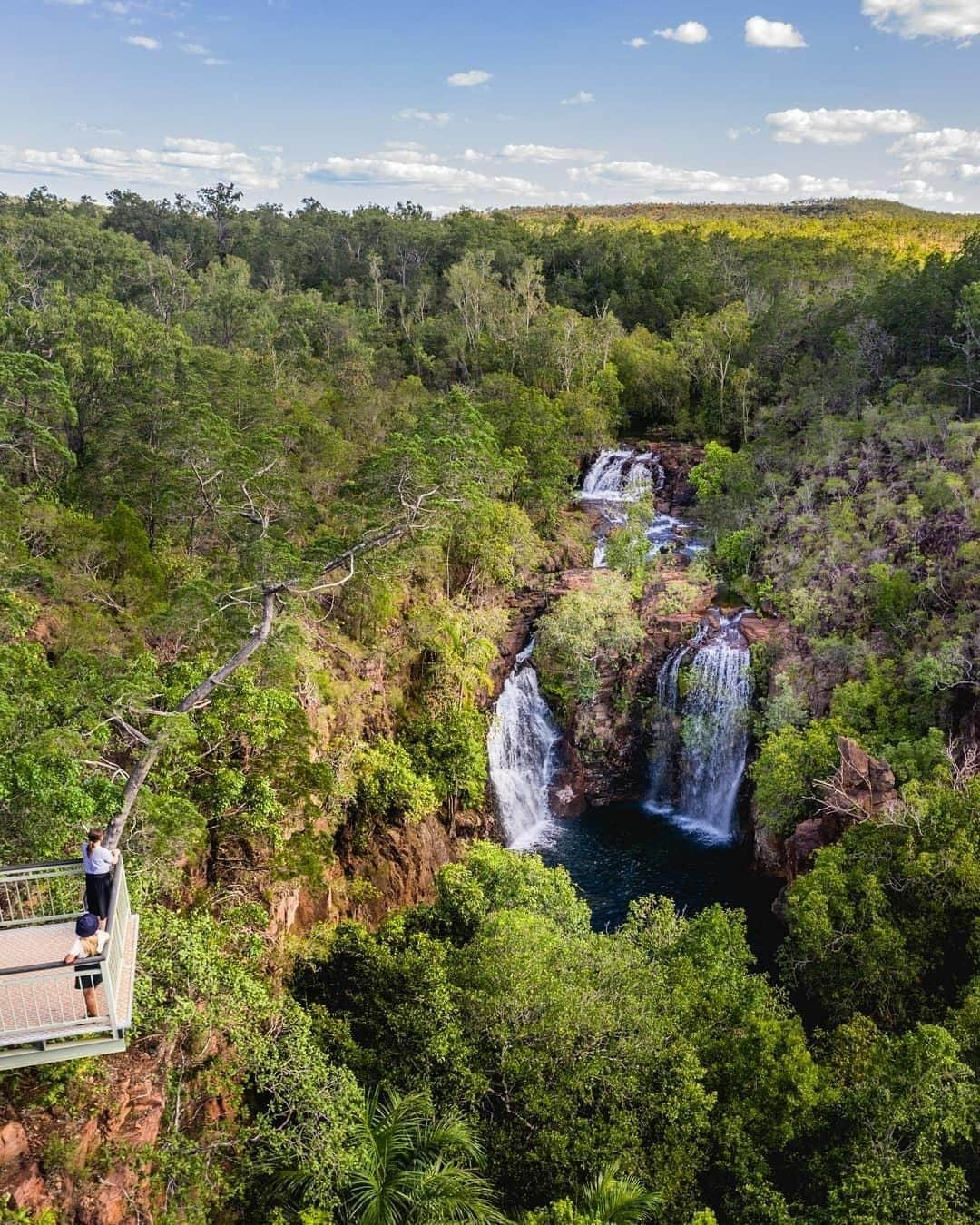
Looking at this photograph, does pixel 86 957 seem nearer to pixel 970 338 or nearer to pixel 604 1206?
pixel 604 1206

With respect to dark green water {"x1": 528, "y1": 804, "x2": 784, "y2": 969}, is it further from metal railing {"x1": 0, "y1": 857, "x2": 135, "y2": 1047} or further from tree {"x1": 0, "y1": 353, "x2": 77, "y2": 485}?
tree {"x1": 0, "y1": 353, "x2": 77, "y2": 485}

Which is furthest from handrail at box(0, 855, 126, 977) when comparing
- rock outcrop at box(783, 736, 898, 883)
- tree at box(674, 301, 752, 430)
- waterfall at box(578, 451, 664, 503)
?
tree at box(674, 301, 752, 430)

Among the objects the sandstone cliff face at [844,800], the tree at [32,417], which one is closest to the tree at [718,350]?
the sandstone cliff face at [844,800]

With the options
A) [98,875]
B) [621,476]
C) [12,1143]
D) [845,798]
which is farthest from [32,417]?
[621,476]

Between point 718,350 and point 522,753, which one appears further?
point 718,350

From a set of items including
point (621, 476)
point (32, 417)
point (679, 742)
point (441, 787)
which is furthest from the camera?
point (621, 476)

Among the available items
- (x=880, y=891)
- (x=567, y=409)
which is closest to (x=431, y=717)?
(x=880, y=891)

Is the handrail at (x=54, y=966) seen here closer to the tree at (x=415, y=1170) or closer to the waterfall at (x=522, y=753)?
the tree at (x=415, y=1170)

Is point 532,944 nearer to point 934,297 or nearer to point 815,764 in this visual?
point 815,764
